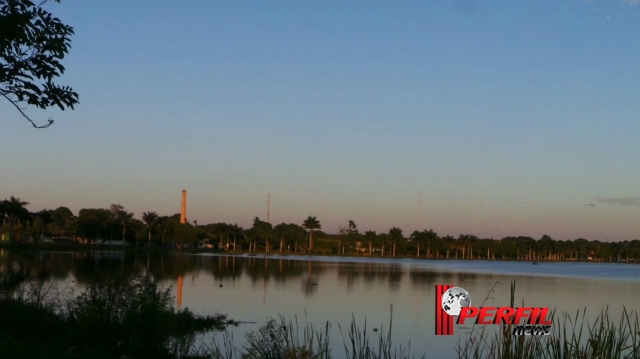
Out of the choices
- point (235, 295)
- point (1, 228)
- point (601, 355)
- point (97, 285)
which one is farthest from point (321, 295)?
point (1, 228)

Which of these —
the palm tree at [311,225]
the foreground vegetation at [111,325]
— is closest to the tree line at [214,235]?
the palm tree at [311,225]

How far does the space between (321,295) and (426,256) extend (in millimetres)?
150253

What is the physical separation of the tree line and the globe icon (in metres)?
109

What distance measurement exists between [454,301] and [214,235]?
539 feet

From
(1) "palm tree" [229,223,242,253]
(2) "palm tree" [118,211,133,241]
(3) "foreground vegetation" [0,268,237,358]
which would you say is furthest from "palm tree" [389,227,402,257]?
(3) "foreground vegetation" [0,268,237,358]

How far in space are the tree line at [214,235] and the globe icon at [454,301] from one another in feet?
359

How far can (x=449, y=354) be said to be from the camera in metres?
21.4

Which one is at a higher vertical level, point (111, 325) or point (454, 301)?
point (454, 301)

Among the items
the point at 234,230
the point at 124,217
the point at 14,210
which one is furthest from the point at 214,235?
the point at 14,210

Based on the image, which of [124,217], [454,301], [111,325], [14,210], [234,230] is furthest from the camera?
[234,230]

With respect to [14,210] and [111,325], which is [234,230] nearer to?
[14,210]

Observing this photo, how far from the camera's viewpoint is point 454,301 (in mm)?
6910

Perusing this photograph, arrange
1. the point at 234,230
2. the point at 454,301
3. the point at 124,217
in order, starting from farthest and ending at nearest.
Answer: the point at 234,230 < the point at 124,217 < the point at 454,301

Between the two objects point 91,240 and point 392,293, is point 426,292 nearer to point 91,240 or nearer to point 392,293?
point 392,293
